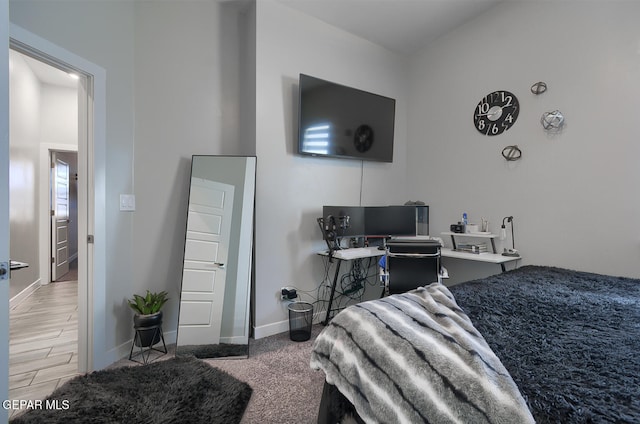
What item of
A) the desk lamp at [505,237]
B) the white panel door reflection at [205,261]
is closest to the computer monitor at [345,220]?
the white panel door reflection at [205,261]

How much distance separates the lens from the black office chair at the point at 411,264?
2.37m

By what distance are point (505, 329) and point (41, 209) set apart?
575cm

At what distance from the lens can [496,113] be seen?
296 centimetres

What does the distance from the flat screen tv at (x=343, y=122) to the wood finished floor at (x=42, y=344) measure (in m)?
2.59

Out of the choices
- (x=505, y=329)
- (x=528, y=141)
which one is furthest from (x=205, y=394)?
(x=528, y=141)

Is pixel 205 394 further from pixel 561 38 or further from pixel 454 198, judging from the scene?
pixel 561 38

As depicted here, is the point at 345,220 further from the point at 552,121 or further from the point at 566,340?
the point at 566,340

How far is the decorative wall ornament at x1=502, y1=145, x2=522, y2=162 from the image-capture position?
2797 mm

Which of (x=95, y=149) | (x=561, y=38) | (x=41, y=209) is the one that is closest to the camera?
(x=95, y=149)

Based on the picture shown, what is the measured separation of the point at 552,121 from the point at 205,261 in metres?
3.24

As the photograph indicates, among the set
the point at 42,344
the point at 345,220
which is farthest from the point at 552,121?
the point at 42,344

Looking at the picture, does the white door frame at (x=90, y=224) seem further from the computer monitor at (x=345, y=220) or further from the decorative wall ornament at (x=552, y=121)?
the decorative wall ornament at (x=552, y=121)

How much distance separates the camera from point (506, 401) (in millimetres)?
628

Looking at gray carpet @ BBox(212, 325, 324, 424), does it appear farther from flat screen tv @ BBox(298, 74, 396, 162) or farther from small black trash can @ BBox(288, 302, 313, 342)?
flat screen tv @ BBox(298, 74, 396, 162)
